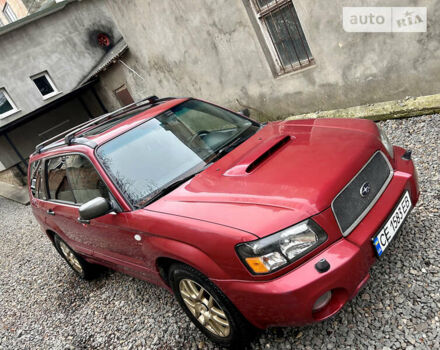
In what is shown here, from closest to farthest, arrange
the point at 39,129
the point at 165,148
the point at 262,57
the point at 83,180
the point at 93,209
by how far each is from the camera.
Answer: the point at 93,209
the point at 165,148
the point at 83,180
the point at 262,57
the point at 39,129

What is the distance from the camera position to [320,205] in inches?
79.7

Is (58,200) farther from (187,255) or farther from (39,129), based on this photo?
(39,129)

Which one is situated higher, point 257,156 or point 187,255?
point 257,156

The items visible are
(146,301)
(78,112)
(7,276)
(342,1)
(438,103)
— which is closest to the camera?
(146,301)

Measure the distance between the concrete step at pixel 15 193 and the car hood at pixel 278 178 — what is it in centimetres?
1167

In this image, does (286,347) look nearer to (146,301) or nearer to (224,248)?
(224,248)

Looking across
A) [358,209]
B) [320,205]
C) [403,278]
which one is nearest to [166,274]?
[320,205]

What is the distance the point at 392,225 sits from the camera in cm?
226

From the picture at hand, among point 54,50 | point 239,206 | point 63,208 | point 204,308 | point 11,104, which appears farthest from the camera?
point 54,50

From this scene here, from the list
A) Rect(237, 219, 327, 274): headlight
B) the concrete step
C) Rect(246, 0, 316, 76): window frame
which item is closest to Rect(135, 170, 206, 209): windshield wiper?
Rect(237, 219, 327, 274): headlight

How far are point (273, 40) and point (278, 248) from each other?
17.6 ft

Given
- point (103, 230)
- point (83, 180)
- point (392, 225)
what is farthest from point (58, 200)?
point (392, 225)

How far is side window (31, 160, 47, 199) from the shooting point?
4.30 meters

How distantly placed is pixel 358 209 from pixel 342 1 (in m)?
3.88
